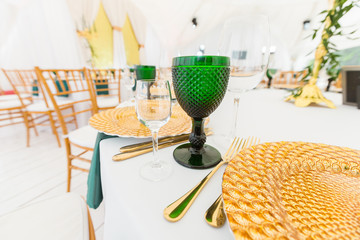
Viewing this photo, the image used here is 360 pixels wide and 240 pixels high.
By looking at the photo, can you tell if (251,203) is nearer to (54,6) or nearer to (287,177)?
(287,177)

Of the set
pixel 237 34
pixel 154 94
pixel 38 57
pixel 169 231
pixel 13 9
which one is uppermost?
pixel 13 9

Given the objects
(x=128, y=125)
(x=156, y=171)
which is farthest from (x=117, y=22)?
(x=156, y=171)

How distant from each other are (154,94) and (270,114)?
59cm

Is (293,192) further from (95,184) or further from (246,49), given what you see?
(95,184)

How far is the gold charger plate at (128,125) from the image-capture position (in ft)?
1.43

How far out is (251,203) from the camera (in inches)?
7.3

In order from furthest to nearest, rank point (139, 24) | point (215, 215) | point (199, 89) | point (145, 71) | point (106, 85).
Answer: point (139, 24) → point (106, 85) → point (145, 71) → point (199, 89) → point (215, 215)

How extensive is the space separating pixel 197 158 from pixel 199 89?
5.8 inches

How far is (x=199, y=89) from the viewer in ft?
1.05

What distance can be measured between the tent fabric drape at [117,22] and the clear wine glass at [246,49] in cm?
592

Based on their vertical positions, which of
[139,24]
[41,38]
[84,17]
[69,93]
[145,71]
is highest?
[139,24]

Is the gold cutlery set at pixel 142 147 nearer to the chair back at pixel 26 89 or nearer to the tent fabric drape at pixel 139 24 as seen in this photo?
the chair back at pixel 26 89

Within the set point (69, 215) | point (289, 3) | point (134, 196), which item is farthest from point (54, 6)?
point (289, 3)

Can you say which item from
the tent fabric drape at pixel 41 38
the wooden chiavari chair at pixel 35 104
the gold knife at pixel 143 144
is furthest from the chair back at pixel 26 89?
the gold knife at pixel 143 144
